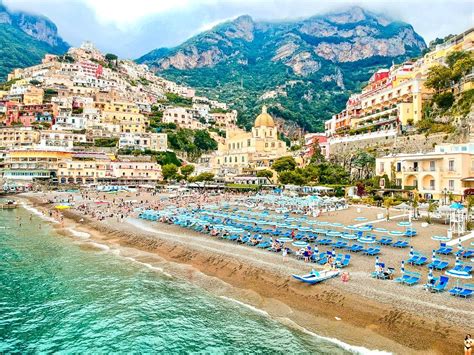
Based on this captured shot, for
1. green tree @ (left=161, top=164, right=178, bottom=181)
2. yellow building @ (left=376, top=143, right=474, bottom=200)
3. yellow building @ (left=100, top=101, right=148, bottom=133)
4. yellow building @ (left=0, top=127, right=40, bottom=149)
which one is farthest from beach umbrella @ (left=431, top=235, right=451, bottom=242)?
yellow building @ (left=100, top=101, right=148, bottom=133)

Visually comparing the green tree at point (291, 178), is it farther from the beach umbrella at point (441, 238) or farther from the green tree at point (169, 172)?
the beach umbrella at point (441, 238)

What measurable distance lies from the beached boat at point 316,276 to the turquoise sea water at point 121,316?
349cm

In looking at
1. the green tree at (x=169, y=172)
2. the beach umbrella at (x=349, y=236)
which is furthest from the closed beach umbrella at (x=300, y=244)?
the green tree at (x=169, y=172)

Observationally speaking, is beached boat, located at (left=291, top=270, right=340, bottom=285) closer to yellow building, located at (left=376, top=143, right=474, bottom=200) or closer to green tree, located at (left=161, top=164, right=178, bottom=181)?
yellow building, located at (left=376, top=143, right=474, bottom=200)

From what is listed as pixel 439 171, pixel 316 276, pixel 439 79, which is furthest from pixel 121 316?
pixel 439 79

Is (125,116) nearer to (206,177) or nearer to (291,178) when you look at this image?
(206,177)

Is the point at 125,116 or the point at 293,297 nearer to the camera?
the point at 293,297

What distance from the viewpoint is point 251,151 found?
301ft

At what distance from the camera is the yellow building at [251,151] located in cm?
8638

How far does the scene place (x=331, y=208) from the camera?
44.3 m

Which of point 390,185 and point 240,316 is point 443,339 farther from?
point 390,185

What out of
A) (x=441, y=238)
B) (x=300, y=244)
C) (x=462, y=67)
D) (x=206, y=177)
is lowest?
(x=300, y=244)

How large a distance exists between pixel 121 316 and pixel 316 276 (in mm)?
9367

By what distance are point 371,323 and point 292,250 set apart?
11.1 m
